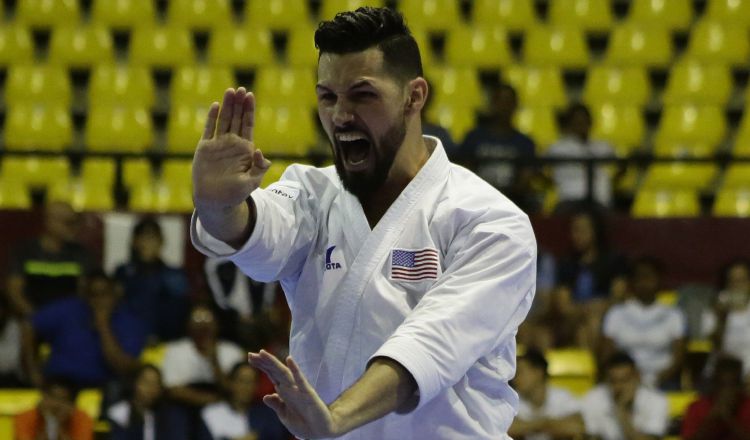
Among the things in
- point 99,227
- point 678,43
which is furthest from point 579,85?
point 99,227

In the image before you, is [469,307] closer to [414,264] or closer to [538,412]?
[414,264]

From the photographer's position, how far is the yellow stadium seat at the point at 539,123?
12.6m

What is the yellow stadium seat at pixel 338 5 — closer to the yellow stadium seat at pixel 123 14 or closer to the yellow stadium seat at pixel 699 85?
the yellow stadium seat at pixel 123 14

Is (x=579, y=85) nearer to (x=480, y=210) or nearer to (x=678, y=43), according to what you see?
(x=678, y=43)

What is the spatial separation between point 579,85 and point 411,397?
10550mm

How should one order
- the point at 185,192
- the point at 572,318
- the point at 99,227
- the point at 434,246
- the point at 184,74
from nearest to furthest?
1. the point at 434,246
2. the point at 572,318
3. the point at 99,227
4. the point at 185,192
5. the point at 184,74

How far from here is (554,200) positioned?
1123cm

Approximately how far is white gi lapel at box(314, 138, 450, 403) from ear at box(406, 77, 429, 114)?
0.80 feet

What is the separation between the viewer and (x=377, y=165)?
12.9 ft

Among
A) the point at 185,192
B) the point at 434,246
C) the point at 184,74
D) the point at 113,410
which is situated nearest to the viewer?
the point at 434,246

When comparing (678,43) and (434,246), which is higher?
(434,246)

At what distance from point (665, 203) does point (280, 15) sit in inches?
169

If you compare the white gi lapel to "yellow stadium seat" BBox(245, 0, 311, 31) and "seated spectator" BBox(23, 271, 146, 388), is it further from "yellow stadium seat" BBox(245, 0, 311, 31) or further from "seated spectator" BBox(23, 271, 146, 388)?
"yellow stadium seat" BBox(245, 0, 311, 31)

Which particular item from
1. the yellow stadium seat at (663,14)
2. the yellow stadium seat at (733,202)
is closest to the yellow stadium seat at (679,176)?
the yellow stadium seat at (733,202)
